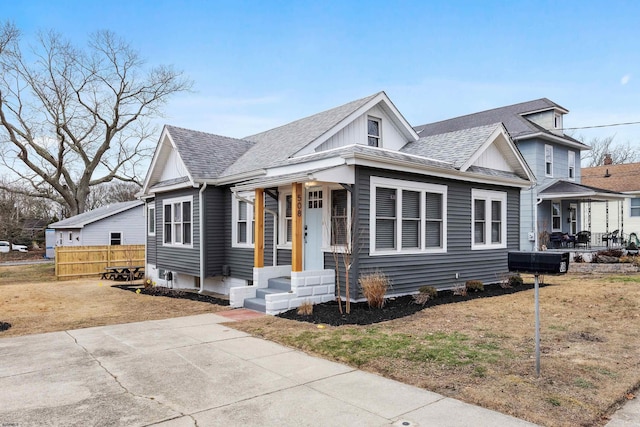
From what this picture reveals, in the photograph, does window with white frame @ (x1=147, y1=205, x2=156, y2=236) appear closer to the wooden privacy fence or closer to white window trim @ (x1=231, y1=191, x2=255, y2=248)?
the wooden privacy fence

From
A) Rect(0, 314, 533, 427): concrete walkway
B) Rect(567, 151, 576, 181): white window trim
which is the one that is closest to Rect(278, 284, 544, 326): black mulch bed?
Rect(0, 314, 533, 427): concrete walkway

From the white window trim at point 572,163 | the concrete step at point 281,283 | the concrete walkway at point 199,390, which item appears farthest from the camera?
the white window trim at point 572,163

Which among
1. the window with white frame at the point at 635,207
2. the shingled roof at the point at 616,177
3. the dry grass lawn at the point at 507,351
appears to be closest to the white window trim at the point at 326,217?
the dry grass lawn at the point at 507,351

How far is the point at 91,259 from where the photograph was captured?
20.8 metres

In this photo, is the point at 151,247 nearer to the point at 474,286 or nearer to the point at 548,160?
the point at 474,286

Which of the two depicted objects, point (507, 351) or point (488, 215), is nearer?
point (507, 351)

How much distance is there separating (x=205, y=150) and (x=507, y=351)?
11210 mm

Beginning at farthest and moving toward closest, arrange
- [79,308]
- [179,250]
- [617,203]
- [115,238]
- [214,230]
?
1. [115,238]
2. [617,203]
3. [179,250]
4. [214,230]
5. [79,308]

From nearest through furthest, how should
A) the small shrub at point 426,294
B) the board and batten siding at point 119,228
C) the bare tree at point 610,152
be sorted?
the small shrub at point 426,294 < the board and batten siding at point 119,228 < the bare tree at point 610,152

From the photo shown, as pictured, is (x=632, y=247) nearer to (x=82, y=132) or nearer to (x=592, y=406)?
(x=592, y=406)

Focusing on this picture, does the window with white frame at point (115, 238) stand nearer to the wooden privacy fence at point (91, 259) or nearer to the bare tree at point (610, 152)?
the wooden privacy fence at point (91, 259)

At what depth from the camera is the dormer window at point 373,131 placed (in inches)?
504

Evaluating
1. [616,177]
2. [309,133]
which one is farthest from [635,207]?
[309,133]

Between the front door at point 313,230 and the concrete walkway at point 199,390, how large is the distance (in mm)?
A: 3596
